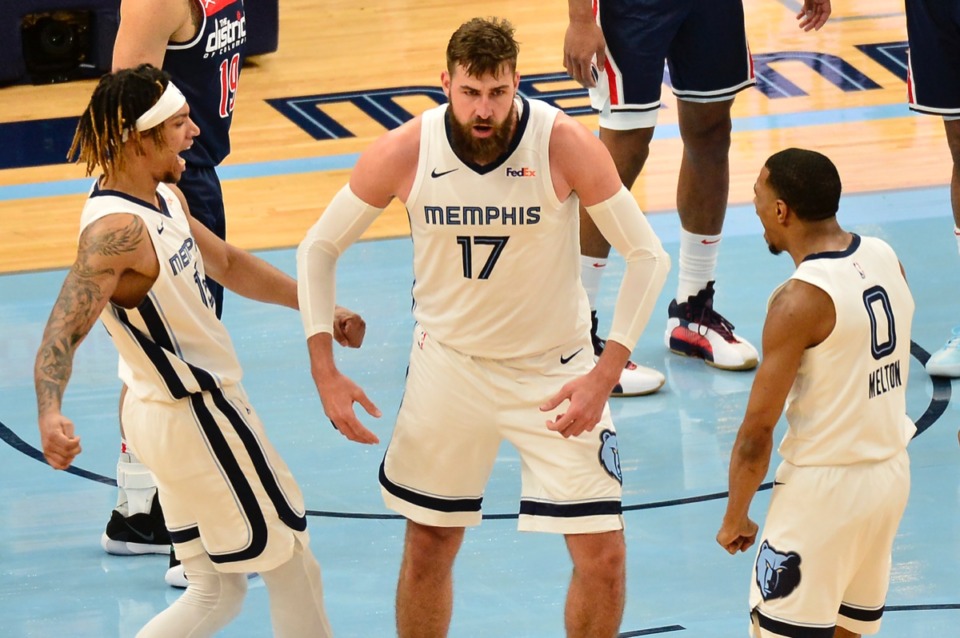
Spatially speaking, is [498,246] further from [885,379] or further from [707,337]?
[707,337]

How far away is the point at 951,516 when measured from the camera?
4.91 meters

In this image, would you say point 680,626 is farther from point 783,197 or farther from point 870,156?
point 870,156

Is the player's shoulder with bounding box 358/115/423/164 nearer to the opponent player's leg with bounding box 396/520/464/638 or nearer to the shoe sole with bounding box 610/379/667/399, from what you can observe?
the opponent player's leg with bounding box 396/520/464/638

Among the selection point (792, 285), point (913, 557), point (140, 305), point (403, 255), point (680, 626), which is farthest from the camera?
point (403, 255)

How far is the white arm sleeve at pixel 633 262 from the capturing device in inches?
151

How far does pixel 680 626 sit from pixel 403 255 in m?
3.41

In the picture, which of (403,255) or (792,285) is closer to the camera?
(792,285)

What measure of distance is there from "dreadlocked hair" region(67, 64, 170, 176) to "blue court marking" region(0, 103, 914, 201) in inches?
184

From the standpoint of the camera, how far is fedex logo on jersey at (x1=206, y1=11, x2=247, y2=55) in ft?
15.9

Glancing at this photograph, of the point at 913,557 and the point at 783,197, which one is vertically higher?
the point at 783,197

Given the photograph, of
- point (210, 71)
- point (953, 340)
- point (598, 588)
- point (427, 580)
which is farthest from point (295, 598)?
point (953, 340)

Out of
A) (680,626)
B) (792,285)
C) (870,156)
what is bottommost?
(680,626)

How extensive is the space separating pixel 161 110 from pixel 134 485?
1580mm

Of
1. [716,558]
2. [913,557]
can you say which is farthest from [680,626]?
[913,557]
